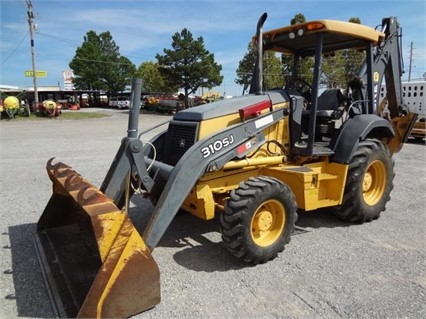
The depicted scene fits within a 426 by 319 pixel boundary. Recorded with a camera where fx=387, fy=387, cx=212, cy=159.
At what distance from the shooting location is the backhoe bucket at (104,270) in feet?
9.53

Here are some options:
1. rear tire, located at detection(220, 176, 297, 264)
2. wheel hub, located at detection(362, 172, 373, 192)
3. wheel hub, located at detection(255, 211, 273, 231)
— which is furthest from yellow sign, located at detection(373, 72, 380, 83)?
wheel hub, located at detection(255, 211, 273, 231)

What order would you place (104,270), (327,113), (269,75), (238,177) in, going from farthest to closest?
(269,75), (327,113), (238,177), (104,270)

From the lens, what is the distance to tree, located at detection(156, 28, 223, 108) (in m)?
34.9

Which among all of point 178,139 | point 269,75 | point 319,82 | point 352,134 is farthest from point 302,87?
point 269,75

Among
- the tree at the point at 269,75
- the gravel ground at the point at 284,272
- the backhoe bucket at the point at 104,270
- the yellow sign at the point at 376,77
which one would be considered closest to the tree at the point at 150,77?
the tree at the point at 269,75

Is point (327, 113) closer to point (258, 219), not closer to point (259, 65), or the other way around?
point (259, 65)

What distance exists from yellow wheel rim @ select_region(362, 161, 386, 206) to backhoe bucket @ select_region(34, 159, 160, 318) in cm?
349

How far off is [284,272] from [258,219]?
581mm

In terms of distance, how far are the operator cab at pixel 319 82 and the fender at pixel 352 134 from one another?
12 cm

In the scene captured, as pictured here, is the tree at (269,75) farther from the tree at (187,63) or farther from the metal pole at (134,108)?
the tree at (187,63)

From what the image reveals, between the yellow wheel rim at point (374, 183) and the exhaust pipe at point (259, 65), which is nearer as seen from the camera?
the exhaust pipe at point (259, 65)

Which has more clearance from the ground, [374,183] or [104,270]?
[374,183]

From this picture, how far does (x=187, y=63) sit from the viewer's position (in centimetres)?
3516

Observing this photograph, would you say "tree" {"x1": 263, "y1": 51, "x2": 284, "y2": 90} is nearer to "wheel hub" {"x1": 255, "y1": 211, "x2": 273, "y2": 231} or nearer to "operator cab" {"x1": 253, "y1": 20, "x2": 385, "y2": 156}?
"operator cab" {"x1": 253, "y1": 20, "x2": 385, "y2": 156}
